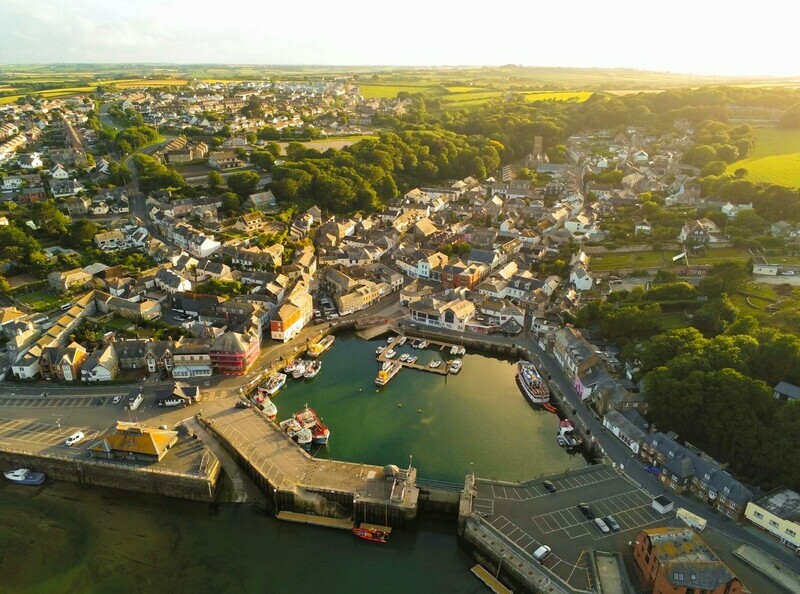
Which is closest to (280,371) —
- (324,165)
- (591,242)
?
(591,242)

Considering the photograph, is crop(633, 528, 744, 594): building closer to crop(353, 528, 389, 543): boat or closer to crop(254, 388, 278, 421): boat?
crop(353, 528, 389, 543): boat

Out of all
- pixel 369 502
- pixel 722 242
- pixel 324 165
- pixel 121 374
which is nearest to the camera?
pixel 369 502

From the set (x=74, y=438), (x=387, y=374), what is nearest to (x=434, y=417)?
(x=387, y=374)

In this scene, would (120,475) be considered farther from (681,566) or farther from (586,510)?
(681,566)

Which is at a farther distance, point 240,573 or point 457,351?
point 457,351

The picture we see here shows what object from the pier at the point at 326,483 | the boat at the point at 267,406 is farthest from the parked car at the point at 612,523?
the boat at the point at 267,406

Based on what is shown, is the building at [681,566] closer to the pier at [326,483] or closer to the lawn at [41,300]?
the pier at [326,483]

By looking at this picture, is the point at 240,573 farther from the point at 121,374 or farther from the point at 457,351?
the point at 457,351
